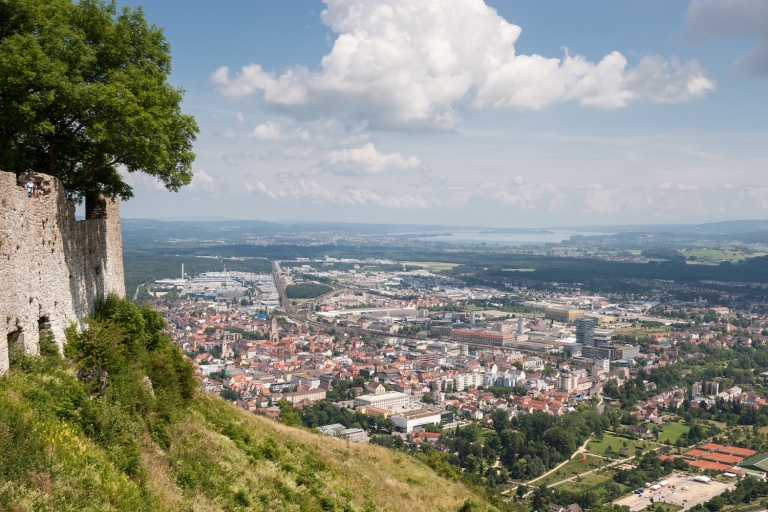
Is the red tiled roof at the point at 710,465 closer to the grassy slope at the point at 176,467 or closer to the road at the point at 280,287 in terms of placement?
the grassy slope at the point at 176,467

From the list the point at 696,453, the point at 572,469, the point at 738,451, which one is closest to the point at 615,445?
the point at 696,453

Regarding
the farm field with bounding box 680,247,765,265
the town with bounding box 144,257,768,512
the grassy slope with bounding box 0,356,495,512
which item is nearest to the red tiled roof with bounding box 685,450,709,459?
the town with bounding box 144,257,768,512

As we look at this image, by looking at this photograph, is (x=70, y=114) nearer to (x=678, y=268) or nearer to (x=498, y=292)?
(x=498, y=292)

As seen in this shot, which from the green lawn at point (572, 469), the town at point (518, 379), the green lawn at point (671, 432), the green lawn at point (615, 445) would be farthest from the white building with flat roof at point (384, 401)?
the green lawn at point (671, 432)

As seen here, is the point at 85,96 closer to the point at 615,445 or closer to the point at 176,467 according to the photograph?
the point at 176,467

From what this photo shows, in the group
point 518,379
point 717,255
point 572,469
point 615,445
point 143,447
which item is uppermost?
point 143,447

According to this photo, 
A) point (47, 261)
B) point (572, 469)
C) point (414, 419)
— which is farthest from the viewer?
point (414, 419)

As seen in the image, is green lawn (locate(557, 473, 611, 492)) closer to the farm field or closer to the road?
the road
